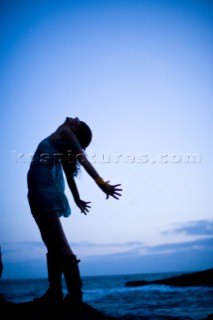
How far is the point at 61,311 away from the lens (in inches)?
124

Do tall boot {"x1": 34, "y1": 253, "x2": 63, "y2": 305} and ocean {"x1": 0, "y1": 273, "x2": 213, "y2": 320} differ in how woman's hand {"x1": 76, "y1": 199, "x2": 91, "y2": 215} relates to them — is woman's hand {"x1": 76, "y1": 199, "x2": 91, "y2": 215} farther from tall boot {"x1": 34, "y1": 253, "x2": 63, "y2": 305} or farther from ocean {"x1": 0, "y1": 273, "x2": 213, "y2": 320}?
ocean {"x1": 0, "y1": 273, "x2": 213, "y2": 320}

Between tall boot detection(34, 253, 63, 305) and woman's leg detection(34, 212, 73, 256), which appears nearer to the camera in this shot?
woman's leg detection(34, 212, 73, 256)

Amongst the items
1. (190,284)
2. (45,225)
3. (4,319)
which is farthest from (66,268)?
(190,284)

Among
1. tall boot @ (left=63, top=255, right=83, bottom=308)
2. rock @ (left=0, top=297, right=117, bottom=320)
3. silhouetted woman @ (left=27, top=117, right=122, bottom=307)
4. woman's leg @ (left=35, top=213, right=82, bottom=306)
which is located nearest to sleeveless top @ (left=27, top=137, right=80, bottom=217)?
silhouetted woman @ (left=27, top=117, right=122, bottom=307)

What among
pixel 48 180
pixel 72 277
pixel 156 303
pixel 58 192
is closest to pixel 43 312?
pixel 72 277

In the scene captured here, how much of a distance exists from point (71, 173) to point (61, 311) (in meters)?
1.72

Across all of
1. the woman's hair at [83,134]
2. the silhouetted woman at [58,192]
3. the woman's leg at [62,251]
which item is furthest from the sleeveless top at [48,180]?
the woman's hair at [83,134]

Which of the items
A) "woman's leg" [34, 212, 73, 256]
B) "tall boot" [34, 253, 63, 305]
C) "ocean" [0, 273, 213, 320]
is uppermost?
"woman's leg" [34, 212, 73, 256]

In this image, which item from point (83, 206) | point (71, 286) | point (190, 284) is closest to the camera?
point (71, 286)

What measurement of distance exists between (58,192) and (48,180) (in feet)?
0.66

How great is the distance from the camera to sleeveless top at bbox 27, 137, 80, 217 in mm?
3098

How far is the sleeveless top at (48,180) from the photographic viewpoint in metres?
3.10

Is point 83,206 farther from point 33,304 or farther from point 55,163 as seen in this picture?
point 33,304

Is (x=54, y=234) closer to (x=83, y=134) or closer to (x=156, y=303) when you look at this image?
(x=83, y=134)
